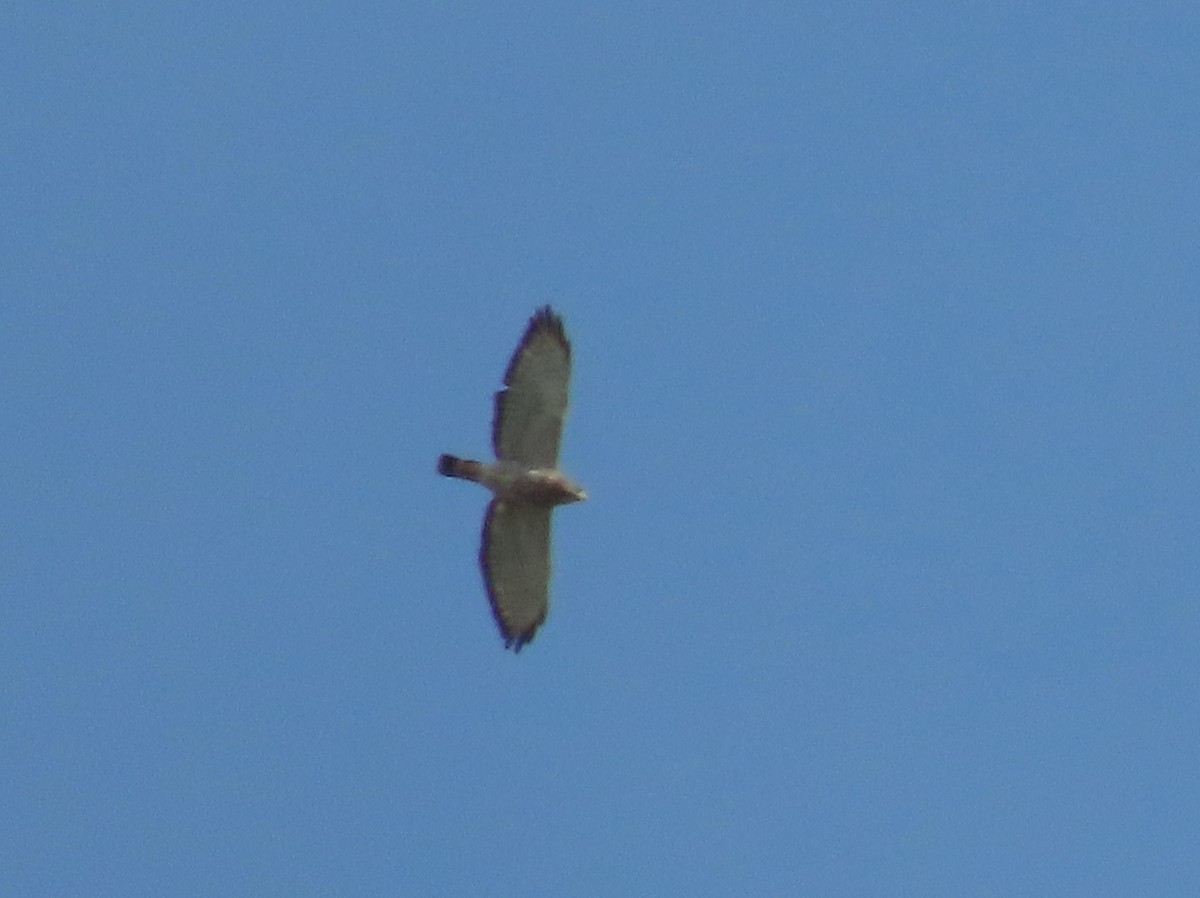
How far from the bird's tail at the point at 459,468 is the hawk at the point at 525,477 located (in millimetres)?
12

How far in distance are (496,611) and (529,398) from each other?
8.94ft

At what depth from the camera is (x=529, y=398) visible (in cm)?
5300

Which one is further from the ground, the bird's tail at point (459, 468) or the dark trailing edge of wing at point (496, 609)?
the bird's tail at point (459, 468)

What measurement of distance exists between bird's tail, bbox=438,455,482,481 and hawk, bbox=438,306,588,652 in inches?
0.5

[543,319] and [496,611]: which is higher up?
[543,319]

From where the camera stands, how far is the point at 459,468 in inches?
2103

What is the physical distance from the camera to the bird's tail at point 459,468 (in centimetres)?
5334

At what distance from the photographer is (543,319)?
5291cm

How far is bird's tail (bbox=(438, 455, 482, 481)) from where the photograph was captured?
53344 millimetres

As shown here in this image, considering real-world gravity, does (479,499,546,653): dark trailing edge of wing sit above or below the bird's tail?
below

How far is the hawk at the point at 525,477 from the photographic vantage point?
52.9 meters

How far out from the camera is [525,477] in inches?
2098

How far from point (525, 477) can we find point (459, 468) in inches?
33.0

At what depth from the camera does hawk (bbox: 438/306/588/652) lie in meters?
52.9
